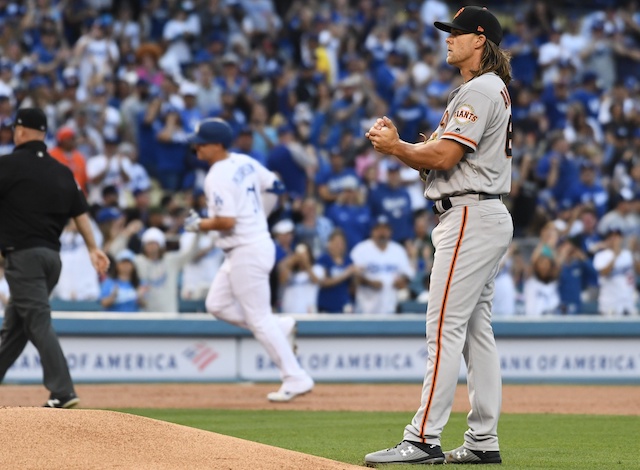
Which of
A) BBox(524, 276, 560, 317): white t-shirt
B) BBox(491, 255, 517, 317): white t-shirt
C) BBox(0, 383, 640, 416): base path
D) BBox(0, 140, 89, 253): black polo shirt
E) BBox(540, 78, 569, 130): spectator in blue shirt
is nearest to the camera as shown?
BBox(0, 140, 89, 253): black polo shirt

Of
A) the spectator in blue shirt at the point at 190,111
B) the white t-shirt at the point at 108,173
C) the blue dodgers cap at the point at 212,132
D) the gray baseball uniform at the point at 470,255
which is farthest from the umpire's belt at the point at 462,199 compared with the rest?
the spectator in blue shirt at the point at 190,111

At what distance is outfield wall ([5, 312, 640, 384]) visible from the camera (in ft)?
43.0

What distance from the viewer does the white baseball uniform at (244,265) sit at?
10.5 metres

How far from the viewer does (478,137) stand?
242 inches

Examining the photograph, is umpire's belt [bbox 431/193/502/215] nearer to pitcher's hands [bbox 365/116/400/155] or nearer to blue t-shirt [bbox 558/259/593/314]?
pitcher's hands [bbox 365/116/400/155]

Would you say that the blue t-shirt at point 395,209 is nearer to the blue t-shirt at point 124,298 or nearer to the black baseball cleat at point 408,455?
the blue t-shirt at point 124,298

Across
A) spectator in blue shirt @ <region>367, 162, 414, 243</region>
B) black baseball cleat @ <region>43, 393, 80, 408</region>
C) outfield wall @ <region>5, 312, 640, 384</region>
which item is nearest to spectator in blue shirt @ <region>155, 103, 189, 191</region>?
spectator in blue shirt @ <region>367, 162, 414, 243</region>

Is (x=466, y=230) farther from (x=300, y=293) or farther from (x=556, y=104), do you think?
(x=556, y=104)

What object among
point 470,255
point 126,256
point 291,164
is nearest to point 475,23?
point 470,255

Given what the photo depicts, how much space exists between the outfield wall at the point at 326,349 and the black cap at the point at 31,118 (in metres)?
3.96

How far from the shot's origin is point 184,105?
18.3 meters

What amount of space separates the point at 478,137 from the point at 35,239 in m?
4.30

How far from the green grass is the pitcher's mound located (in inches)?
27.8

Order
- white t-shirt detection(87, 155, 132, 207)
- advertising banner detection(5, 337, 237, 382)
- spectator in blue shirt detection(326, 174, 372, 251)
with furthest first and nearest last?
spectator in blue shirt detection(326, 174, 372, 251)
white t-shirt detection(87, 155, 132, 207)
advertising banner detection(5, 337, 237, 382)
